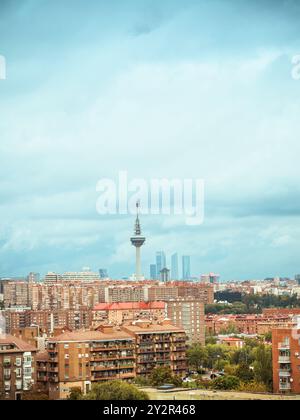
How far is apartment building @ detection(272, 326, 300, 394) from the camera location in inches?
195

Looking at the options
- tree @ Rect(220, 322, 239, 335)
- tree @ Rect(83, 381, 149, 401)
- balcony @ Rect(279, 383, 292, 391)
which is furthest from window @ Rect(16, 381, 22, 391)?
tree @ Rect(220, 322, 239, 335)

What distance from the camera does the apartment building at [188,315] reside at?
1116 centimetres

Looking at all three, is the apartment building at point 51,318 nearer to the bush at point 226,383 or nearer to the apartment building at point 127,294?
the apartment building at point 127,294

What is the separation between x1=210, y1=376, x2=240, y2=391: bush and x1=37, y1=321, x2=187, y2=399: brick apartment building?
31.6 inches

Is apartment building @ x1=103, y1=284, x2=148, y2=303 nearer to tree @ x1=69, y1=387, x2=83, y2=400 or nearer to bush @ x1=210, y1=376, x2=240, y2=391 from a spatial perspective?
bush @ x1=210, y1=376, x2=240, y2=391

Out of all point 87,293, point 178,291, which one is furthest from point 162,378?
point 87,293

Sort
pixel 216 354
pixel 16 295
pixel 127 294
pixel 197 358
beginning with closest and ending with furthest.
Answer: pixel 197 358, pixel 216 354, pixel 16 295, pixel 127 294

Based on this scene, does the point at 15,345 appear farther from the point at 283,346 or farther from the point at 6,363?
the point at 283,346

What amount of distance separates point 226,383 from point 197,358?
2745mm

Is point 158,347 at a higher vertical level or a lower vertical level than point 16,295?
lower

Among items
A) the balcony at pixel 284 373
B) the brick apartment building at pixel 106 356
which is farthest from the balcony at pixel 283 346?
the brick apartment building at pixel 106 356

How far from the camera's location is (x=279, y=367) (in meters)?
5.23

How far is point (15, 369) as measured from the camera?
503 cm
